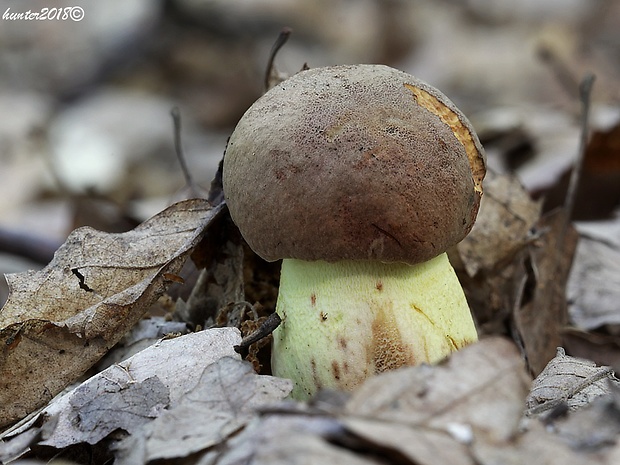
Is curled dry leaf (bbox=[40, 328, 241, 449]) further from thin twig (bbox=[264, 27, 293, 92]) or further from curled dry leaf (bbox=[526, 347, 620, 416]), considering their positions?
thin twig (bbox=[264, 27, 293, 92])

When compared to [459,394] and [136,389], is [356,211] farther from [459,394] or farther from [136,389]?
[136,389]

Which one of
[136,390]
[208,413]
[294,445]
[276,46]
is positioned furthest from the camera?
[276,46]

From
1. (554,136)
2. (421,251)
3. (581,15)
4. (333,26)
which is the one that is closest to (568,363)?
(421,251)

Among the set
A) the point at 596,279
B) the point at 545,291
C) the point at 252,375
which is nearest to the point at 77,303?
the point at 252,375

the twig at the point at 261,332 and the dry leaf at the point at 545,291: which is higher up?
the twig at the point at 261,332

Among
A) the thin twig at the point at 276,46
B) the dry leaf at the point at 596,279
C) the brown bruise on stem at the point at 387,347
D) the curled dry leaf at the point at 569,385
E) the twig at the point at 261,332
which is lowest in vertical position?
the dry leaf at the point at 596,279

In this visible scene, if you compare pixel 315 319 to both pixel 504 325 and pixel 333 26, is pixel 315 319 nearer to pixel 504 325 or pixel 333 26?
pixel 504 325

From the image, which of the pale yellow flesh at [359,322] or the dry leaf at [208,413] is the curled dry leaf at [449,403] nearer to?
the dry leaf at [208,413]

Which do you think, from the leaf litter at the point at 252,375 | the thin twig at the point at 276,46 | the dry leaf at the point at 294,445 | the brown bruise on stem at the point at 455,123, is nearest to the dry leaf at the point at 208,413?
the leaf litter at the point at 252,375
